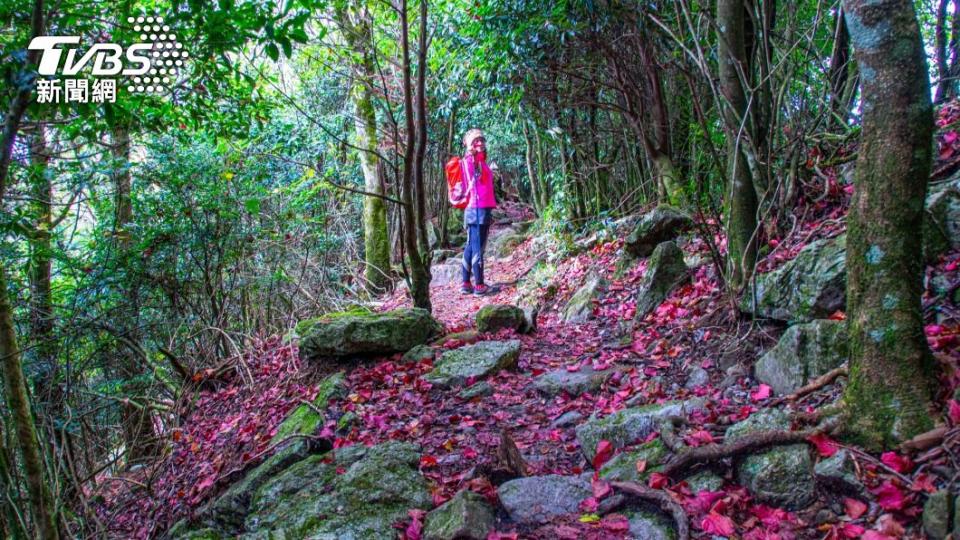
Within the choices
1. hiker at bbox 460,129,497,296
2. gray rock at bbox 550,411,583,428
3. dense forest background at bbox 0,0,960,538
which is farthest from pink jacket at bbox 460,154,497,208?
gray rock at bbox 550,411,583,428

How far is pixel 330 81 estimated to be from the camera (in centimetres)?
1151

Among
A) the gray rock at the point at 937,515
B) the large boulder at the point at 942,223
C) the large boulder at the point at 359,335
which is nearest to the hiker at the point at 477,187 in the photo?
the large boulder at the point at 359,335

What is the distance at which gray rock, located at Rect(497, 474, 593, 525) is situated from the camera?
2637mm

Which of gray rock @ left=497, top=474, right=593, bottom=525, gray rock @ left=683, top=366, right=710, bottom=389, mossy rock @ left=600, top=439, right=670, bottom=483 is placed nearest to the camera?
gray rock @ left=497, top=474, right=593, bottom=525

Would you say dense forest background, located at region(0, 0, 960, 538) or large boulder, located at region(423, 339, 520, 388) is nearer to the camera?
dense forest background, located at region(0, 0, 960, 538)

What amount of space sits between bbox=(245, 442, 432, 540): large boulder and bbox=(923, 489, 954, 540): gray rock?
2033 millimetres

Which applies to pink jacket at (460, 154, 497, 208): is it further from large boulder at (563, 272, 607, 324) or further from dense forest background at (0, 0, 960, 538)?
large boulder at (563, 272, 607, 324)

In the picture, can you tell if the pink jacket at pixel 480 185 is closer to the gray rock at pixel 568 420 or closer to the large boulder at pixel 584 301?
the large boulder at pixel 584 301

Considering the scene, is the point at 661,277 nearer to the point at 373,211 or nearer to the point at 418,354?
the point at 418,354

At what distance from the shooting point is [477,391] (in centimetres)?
432

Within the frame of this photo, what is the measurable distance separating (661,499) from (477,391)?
2026 millimetres

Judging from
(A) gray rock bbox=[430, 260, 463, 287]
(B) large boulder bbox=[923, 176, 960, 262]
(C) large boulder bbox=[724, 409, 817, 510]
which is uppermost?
(B) large boulder bbox=[923, 176, 960, 262]

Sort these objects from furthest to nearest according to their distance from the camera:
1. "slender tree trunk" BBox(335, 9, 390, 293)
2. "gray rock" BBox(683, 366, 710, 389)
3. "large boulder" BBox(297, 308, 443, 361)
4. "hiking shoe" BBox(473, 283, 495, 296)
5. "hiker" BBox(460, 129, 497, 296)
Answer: "slender tree trunk" BBox(335, 9, 390, 293)
"hiking shoe" BBox(473, 283, 495, 296)
"hiker" BBox(460, 129, 497, 296)
"large boulder" BBox(297, 308, 443, 361)
"gray rock" BBox(683, 366, 710, 389)

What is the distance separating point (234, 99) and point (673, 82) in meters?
4.92
